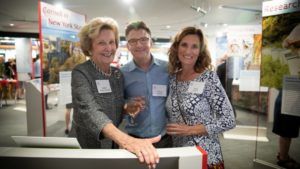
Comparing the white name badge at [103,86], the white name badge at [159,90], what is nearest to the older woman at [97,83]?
the white name badge at [103,86]

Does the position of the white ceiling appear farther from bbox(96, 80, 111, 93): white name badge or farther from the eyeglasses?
bbox(96, 80, 111, 93): white name badge

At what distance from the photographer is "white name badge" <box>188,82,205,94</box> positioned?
1.60 metres

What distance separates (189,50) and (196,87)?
0.29 meters

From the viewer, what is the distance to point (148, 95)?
1.77 m

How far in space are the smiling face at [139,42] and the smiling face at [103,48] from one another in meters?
0.26

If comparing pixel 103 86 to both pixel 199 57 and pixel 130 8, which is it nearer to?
pixel 199 57

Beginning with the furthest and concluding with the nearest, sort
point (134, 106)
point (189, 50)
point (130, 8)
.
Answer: point (130, 8)
point (189, 50)
point (134, 106)

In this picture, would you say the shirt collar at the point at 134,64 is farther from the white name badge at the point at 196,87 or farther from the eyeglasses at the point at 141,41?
the white name badge at the point at 196,87

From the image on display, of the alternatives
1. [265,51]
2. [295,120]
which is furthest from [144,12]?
[295,120]

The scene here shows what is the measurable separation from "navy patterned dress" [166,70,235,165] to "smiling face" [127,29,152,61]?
406 mm

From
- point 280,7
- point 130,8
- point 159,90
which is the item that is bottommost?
point 159,90

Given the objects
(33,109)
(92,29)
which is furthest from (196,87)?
(33,109)

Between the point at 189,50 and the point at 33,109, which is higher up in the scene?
the point at 189,50

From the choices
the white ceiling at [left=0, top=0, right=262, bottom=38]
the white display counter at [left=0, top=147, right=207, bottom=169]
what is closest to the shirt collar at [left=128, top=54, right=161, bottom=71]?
the white display counter at [left=0, top=147, right=207, bottom=169]
